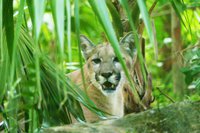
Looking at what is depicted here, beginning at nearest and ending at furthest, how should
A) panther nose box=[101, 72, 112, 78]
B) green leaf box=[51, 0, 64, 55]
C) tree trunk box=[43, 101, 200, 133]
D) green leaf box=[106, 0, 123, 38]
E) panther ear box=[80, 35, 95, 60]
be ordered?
1. green leaf box=[51, 0, 64, 55]
2. tree trunk box=[43, 101, 200, 133]
3. green leaf box=[106, 0, 123, 38]
4. panther nose box=[101, 72, 112, 78]
5. panther ear box=[80, 35, 95, 60]

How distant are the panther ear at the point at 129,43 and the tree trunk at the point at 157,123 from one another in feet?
6.58

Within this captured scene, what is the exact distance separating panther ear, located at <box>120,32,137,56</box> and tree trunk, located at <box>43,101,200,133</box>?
200 cm

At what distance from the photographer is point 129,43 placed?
538 cm

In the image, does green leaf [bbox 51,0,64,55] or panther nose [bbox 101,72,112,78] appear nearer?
green leaf [bbox 51,0,64,55]

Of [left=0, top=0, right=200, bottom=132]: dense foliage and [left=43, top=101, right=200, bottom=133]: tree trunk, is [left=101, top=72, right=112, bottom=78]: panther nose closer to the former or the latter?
[left=0, top=0, right=200, bottom=132]: dense foliage

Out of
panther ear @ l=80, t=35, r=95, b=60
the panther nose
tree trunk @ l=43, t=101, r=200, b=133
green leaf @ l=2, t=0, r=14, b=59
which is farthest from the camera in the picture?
panther ear @ l=80, t=35, r=95, b=60

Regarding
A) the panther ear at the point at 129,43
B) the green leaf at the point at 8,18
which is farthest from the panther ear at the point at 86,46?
the green leaf at the point at 8,18

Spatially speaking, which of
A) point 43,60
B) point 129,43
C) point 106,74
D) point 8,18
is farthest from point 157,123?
point 129,43

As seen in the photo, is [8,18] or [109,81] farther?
[109,81]

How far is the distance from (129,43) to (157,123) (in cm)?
229

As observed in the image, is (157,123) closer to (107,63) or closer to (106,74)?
(106,74)

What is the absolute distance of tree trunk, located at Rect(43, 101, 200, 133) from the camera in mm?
3055

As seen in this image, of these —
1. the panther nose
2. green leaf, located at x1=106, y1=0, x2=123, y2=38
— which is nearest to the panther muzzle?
the panther nose

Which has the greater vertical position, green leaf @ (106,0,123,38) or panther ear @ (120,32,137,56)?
green leaf @ (106,0,123,38)
